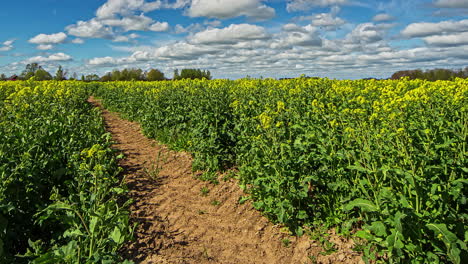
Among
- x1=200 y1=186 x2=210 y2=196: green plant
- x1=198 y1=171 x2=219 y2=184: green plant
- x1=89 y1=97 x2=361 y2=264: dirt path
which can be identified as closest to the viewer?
x1=89 y1=97 x2=361 y2=264: dirt path

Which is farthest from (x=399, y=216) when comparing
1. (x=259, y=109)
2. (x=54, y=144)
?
(x=54, y=144)

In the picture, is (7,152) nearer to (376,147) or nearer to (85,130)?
(85,130)

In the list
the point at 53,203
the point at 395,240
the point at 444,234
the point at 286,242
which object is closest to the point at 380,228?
the point at 395,240

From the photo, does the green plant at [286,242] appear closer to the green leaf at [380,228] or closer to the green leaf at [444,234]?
the green leaf at [380,228]

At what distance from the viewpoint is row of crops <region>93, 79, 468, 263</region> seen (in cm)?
357

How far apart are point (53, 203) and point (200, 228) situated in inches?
89.2

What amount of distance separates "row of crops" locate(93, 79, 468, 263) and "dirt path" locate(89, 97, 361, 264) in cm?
32

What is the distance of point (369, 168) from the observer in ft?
13.3

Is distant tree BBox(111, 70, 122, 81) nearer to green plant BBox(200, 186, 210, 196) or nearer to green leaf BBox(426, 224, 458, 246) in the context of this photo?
green plant BBox(200, 186, 210, 196)

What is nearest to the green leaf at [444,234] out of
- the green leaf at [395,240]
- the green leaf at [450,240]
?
the green leaf at [450,240]

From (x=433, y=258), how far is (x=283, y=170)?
207 centimetres

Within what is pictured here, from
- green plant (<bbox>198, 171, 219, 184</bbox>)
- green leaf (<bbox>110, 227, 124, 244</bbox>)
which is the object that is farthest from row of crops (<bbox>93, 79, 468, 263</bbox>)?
green leaf (<bbox>110, 227, 124, 244</bbox>)

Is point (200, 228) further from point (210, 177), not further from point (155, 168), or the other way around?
point (155, 168)

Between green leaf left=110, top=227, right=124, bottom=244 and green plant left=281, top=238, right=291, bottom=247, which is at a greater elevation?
green leaf left=110, top=227, right=124, bottom=244
